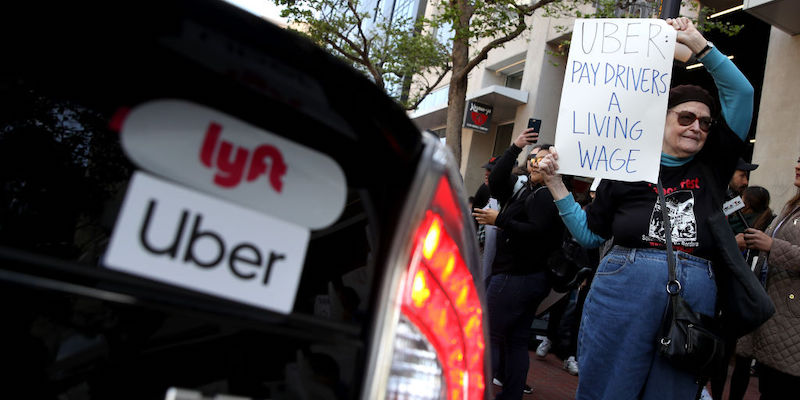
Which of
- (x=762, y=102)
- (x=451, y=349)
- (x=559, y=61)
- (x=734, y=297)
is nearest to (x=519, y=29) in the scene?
(x=762, y=102)

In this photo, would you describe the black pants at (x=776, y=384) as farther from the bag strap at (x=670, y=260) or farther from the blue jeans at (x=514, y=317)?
the bag strap at (x=670, y=260)

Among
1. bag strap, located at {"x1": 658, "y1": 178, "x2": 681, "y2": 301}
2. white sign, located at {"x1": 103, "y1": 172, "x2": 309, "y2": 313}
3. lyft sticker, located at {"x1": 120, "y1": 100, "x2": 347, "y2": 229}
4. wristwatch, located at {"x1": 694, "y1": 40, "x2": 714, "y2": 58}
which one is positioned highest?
wristwatch, located at {"x1": 694, "y1": 40, "x2": 714, "y2": 58}

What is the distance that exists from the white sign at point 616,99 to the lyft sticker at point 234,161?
1.97 meters

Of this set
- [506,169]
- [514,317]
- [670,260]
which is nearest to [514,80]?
[506,169]

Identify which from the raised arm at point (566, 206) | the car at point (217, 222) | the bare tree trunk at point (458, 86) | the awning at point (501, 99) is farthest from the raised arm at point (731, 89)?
the awning at point (501, 99)

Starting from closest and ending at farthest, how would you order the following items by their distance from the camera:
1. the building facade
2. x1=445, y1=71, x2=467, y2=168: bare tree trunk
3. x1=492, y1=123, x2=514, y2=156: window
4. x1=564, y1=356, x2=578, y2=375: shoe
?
x1=564, y1=356, x2=578, y2=375: shoe, the building facade, x1=445, y1=71, x2=467, y2=168: bare tree trunk, x1=492, y1=123, x2=514, y2=156: window

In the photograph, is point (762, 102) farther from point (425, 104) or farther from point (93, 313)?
point (425, 104)

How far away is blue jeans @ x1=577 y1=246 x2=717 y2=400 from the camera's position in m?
2.36

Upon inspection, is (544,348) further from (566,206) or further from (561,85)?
(561,85)

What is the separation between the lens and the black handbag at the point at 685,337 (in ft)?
7.33

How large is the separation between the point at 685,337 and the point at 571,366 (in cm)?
386

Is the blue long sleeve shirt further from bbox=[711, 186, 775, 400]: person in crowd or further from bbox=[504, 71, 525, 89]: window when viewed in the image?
bbox=[504, 71, 525, 89]: window

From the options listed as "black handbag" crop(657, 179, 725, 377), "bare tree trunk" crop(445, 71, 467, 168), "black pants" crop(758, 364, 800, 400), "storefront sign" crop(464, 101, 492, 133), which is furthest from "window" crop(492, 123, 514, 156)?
"black handbag" crop(657, 179, 725, 377)

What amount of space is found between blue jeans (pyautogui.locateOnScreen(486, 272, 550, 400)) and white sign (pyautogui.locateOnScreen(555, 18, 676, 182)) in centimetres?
133
